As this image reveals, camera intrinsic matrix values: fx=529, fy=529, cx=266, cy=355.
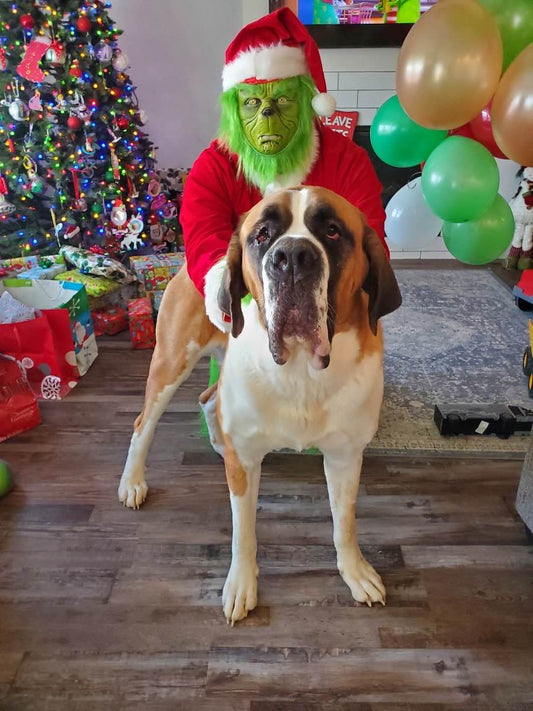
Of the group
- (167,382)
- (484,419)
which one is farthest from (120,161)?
(484,419)

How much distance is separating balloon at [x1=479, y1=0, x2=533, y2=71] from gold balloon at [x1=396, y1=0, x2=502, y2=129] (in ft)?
0.37

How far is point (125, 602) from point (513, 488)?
4.49ft

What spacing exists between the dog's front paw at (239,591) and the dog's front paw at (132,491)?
1.62ft

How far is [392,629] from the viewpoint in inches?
55.1

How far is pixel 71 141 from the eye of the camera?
328 cm

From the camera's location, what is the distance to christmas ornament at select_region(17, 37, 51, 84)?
300 cm

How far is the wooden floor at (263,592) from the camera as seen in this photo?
A: 127cm

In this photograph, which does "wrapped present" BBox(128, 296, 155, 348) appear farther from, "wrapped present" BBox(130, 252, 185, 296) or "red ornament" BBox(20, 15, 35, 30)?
"red ornament" BBox(20, 15, 35, 30)

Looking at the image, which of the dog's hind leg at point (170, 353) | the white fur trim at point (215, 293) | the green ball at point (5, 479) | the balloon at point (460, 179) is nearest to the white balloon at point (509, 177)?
the balloon at point (460, 179)

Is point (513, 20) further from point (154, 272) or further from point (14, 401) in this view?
point (14, 401)

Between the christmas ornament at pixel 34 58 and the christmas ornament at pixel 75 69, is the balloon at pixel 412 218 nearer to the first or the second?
the christmas ornament at pixel 75 69

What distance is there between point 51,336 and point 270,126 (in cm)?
150

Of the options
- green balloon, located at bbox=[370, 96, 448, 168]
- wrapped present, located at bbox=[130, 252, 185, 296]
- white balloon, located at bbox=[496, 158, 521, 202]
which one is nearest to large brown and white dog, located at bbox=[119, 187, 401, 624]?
green balloon, located at bbox=[370, 96, 448, 168]

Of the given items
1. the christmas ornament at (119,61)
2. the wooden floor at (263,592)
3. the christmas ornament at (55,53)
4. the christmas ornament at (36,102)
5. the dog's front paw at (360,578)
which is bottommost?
the wooden floor at (263,592)
